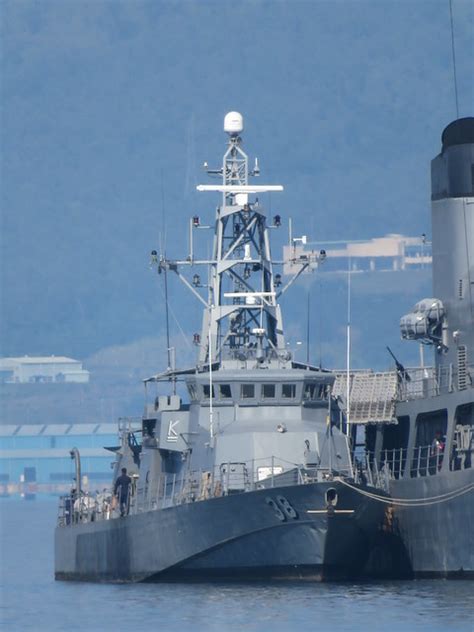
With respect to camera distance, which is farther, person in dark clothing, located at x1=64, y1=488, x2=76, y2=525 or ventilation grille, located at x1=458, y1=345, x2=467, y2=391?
person in dark clothing, located at x1=64, y1=488, x2=76, y2=525

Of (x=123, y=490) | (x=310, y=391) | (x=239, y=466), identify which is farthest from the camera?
(x=123, y=490)

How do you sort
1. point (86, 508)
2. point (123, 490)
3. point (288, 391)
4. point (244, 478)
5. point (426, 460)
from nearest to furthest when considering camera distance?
point (244, 478) → point (288, 391) → point (426, 460) → point (123, 490) → point (86, 508)

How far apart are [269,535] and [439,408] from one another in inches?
236

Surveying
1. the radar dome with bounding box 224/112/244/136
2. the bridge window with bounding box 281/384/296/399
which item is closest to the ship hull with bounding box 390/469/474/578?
the bridge window with bounding box 281/384/296/399

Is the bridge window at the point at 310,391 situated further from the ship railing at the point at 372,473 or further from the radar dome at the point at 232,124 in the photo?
the radar dome at the point at 232,124

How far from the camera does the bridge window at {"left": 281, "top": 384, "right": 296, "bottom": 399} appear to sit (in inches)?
2356

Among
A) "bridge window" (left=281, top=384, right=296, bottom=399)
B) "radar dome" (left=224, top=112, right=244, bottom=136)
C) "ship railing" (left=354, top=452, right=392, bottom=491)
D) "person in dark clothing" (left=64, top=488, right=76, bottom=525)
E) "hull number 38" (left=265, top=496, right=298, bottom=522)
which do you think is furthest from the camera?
"person in dark clothing" (left=64, top=488, right=76, bottom=525)

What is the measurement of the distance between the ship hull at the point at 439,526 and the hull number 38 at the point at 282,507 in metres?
3.96

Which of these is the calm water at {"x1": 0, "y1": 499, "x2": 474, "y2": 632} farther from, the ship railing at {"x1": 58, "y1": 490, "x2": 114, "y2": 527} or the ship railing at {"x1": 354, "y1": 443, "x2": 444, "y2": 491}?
the ship railing at {"x1": 58, "y1": 490, "x2": 114, "y2": 527}

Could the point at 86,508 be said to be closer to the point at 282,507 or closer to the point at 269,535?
the point at 269,535

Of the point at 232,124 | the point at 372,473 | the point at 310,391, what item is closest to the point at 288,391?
the point at 310,391

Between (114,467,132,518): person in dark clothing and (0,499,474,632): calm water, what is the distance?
2.32 m

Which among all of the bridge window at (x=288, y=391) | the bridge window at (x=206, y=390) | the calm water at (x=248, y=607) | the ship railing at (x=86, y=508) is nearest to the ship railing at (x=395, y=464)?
the bridge window at (x=288, y=391)

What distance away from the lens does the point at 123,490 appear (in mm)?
64188
